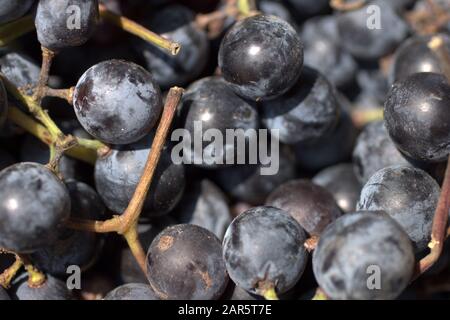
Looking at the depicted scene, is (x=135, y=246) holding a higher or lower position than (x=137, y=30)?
lower

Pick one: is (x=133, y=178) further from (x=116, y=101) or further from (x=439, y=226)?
(x=439, y=226)

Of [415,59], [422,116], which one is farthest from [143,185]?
[415,59]

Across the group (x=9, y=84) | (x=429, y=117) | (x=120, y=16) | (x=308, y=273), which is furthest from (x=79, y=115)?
(x=429, y=117)

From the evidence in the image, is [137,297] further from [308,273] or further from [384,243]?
[384,243]

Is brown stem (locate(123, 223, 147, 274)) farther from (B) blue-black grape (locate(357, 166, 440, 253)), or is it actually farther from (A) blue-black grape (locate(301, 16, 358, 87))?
(A) blue-black grape (locate(301, 16, 358, 87))

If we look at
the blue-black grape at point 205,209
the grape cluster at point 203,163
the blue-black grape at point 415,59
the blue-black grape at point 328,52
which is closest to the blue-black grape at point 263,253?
the grape cluster at point 203,163

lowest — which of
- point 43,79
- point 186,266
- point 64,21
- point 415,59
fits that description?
point 186,266

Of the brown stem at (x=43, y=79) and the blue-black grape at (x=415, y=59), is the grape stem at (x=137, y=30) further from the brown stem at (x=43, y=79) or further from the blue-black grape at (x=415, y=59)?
the blue-black grape at (x=415, y=59)
